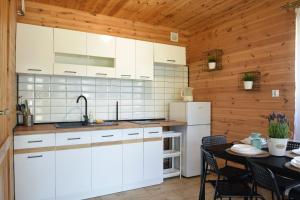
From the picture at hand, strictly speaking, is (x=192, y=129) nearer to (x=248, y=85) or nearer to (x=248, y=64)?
(x=248, y=85)

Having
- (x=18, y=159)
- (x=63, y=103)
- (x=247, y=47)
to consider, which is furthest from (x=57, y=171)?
(x=247, y=47)

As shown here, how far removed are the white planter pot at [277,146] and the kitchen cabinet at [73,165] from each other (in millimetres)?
1989

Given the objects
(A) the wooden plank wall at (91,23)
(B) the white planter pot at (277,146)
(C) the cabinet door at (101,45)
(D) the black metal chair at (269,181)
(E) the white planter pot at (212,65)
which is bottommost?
(D) the black metal chair at (269,181)

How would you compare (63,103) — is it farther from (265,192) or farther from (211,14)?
(265,192)

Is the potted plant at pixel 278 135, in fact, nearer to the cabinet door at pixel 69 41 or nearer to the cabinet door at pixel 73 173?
the cabinet door at pixel 73 173

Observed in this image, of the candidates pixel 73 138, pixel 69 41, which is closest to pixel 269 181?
pixel 73 138

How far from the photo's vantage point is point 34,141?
2.45m

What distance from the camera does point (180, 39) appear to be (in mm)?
4098

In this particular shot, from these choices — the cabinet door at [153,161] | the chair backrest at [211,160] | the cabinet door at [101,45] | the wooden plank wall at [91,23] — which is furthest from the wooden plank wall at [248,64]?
the cabinet door at [101,45]

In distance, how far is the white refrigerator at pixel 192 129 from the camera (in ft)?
11.4

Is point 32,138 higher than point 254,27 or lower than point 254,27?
lower

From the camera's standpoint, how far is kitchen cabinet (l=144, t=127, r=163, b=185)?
10.3 ft

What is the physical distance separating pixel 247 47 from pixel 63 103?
2730 millimetres

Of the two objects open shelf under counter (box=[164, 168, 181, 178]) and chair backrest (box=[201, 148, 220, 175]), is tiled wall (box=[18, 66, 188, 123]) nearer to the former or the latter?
open shelf under counter (box=[164, 168, 181, 178])
